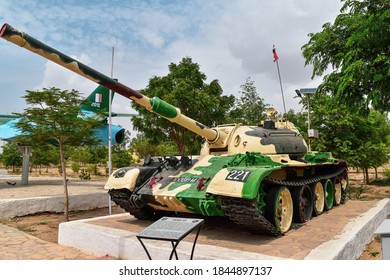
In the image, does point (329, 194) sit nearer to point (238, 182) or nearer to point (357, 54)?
point (357, 54)

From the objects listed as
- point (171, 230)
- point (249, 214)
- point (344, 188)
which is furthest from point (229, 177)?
point (344, 188)

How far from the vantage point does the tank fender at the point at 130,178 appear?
23.7 feet

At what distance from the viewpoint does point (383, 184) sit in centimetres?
2077

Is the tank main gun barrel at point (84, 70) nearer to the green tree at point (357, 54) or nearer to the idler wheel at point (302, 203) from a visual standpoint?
the idler wheel at point (302, 203)

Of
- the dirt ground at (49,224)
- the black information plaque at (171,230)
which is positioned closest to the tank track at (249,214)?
the black information plaque at (171,230)

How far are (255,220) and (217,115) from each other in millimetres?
12227

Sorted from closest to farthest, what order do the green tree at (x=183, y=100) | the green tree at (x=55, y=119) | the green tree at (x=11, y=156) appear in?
1. the green tree at (x=55, y=119)
2. the green tree at (x=183, y=100)
3. the green tree at (x=11, y=156)

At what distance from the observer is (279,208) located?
20.9 feet

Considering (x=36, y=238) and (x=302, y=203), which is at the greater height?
(x=302, y=203)

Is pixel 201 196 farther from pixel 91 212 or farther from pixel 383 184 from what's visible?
pixel 383 184

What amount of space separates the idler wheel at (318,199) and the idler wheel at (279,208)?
1658 mm

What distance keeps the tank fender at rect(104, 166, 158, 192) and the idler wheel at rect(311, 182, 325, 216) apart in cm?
370

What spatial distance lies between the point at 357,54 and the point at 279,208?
627cm
